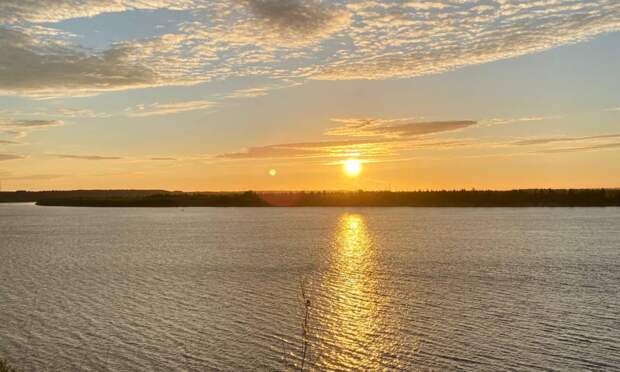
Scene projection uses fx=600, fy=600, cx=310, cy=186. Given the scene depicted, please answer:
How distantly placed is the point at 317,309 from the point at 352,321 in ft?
8.65

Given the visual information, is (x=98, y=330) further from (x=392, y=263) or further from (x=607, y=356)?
(x=392, y=263)

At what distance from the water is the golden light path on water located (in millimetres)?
89

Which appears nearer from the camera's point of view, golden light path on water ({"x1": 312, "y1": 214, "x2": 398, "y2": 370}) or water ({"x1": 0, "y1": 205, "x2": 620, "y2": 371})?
golden light path on water ({"x1": 312, "y1": 214, "x2": 398, "y2": 370})

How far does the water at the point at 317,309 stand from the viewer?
20.3 meters

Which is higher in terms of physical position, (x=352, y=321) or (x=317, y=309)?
(x=317, y=309)

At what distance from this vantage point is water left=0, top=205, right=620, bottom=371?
66.7ft

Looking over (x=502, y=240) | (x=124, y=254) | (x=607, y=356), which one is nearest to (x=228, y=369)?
(x=607, y=356)

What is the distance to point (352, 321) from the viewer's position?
2530 cm

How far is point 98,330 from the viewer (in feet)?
79.5

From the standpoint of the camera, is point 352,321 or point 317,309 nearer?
point 352,321

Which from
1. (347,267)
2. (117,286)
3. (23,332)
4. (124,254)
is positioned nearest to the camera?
(23,332)

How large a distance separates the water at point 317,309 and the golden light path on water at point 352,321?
89mm

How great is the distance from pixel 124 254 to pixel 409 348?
1511 inches

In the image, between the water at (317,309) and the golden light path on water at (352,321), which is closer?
the golden light path on water at (352,321)
